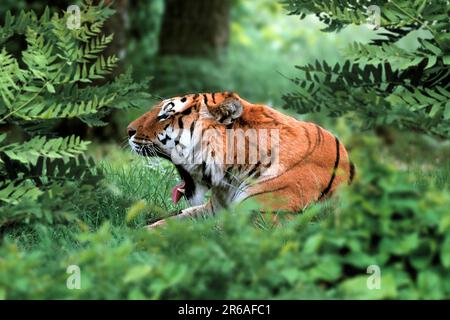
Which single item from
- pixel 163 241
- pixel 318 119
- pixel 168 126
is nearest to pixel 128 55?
pixel 318 119

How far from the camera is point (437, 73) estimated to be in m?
5.62

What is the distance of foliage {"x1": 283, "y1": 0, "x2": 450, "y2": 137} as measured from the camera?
516 cm

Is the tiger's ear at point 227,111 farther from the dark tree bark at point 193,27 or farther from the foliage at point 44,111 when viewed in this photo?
the dark tree bark at point 193,27

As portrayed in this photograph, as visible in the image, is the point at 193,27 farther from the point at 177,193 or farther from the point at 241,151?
the point at 241,151

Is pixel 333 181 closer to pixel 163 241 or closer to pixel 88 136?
pixel 163 241

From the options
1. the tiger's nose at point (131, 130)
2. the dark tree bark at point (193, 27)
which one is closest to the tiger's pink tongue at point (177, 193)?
the tiger's nose at point (131, 130)

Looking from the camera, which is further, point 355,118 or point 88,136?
point 88,136

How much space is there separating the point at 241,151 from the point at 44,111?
1162 mm

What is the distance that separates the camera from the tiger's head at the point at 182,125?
211 inches

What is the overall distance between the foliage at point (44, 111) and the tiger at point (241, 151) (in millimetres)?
289

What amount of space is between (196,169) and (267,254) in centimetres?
161

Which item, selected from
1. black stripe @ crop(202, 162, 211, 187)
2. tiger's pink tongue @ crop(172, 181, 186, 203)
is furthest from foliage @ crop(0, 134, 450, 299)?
tiger's pink tongue @ crop(172, 181, 186, 203)

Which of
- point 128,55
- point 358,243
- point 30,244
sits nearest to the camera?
point 358,243

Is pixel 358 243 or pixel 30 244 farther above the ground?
pixel 358 243
